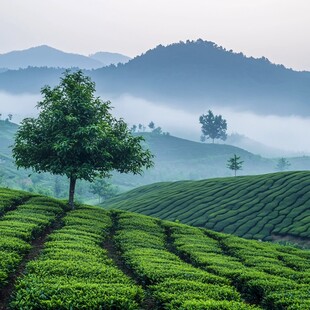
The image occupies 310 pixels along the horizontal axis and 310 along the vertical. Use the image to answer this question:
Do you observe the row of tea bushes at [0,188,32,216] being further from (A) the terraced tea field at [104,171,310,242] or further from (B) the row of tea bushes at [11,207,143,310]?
(A) the terraced tea field at [104,171,310,242]

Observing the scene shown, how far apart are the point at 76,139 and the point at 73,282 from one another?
2583cm

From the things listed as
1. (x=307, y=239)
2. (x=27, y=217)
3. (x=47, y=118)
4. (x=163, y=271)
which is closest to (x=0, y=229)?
(x=27, y=217)

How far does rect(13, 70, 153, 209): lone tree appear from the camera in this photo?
1609 inches

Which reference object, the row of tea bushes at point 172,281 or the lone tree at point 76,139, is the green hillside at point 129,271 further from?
the lone tree at point 76,139

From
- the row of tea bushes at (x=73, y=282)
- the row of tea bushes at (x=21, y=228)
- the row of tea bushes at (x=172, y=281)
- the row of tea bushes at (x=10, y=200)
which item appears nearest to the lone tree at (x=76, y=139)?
the row of tea bushes at (x=10, y=200)

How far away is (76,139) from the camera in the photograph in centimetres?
4038

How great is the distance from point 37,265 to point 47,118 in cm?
2717

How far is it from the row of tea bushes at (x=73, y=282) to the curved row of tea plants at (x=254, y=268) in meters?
5.86

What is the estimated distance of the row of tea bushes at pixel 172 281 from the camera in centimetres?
1539

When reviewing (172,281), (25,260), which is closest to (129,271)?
(172,281)

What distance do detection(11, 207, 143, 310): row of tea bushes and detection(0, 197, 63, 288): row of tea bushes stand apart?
98 cm

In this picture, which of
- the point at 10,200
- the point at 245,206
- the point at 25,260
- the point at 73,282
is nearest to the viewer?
the point at 73,282

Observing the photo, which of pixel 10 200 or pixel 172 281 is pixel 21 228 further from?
pixel 10 200

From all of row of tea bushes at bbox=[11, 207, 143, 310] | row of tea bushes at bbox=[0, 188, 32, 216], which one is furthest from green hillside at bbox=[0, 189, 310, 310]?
row of tea bushes at bbox=[0, 188, 32, 216]
